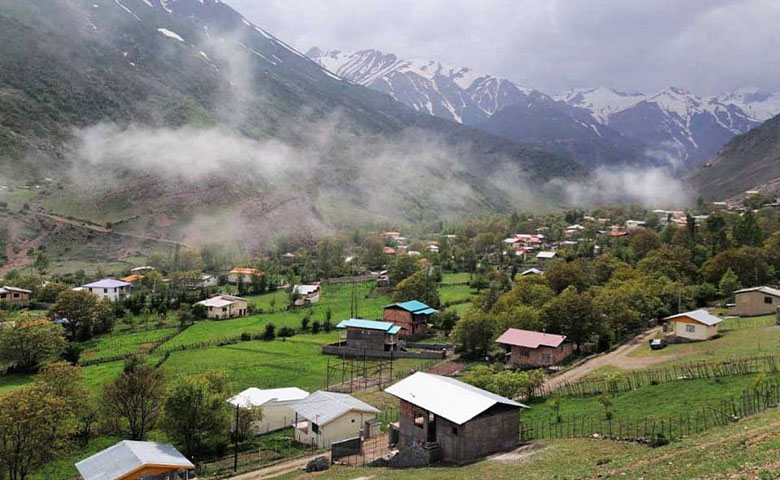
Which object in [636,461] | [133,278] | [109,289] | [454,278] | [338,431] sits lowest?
[338,431]

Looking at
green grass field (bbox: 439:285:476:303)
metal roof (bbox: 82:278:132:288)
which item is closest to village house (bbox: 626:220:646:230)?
green grass field (bbox: 439:285:476:303)

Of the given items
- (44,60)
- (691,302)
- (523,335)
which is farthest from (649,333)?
(44,60)

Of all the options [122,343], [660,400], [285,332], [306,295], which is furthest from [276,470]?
[306,295]

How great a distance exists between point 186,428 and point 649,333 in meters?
41.4

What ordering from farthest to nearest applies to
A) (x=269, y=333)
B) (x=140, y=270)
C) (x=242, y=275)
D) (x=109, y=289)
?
(x=140, y=270) → (x=242, y=275) → (x=109, y=289) → (x=269, y=333)

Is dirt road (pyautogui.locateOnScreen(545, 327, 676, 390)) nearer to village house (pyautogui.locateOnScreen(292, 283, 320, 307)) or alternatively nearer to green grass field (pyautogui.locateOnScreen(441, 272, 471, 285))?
village house (pyautogui.locateOnScreen(292, 283, 320, 307))

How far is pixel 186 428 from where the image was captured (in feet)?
104

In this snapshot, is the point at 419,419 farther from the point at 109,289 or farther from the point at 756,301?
the point at 109,289

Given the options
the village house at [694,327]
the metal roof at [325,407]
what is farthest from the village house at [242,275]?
the village house at [694,327]

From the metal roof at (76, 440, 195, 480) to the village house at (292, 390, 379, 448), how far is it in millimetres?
7754

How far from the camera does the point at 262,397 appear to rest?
36.8 m

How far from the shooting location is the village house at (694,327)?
149ft

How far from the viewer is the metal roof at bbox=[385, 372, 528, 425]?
1051 inches

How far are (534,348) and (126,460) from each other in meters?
31.4
